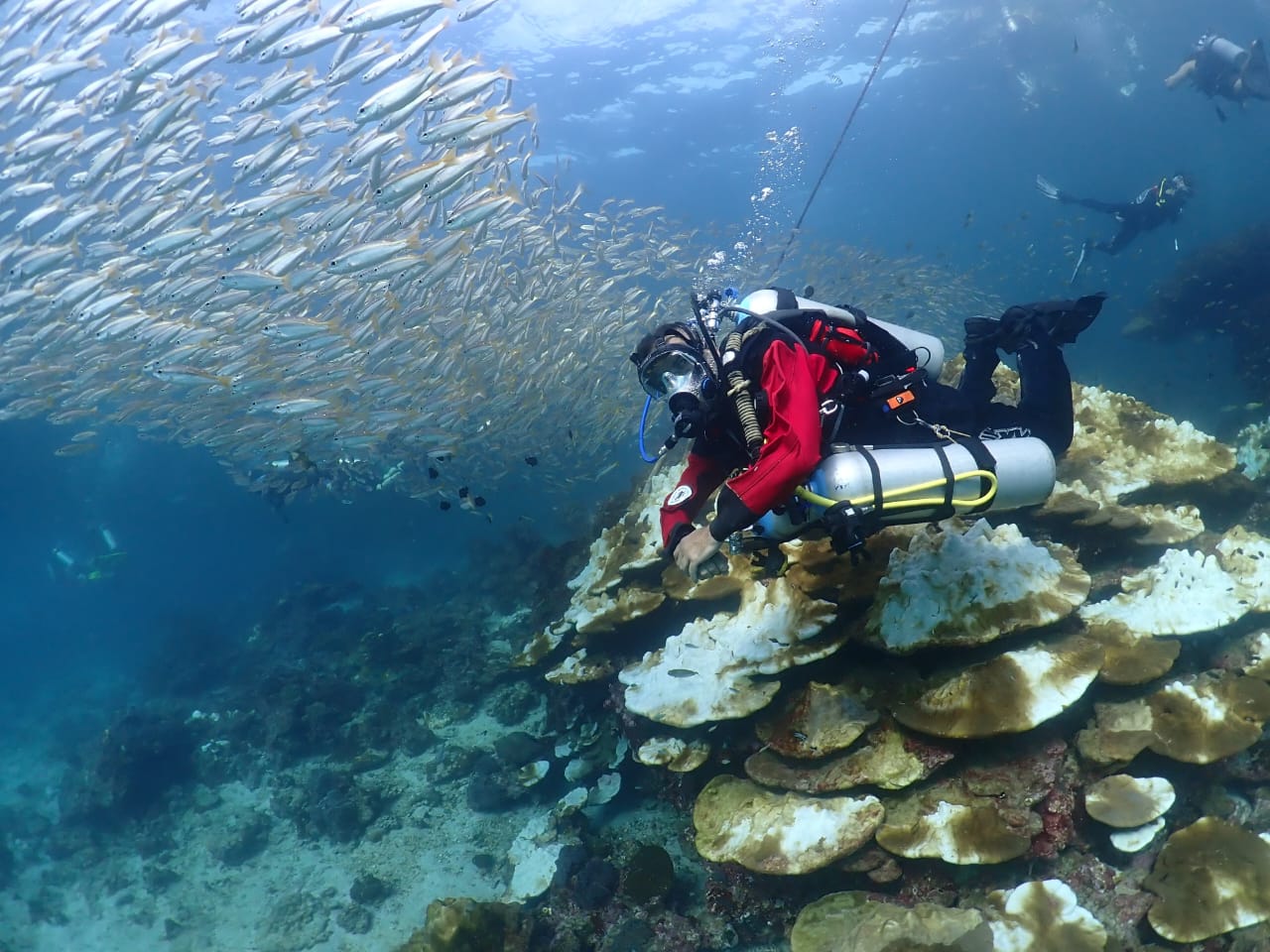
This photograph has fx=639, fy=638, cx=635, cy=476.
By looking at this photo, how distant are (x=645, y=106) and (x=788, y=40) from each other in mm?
7782

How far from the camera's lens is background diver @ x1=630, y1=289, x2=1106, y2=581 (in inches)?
131

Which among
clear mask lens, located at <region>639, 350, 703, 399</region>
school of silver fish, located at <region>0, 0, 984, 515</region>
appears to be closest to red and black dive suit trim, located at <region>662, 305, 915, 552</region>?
clear mask lens, located at <region>639, 350, 703, 399</region>

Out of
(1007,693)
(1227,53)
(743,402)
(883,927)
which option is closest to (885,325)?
(743,402)

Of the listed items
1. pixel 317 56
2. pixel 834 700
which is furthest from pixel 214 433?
pixel 317 56

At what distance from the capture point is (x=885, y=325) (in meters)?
4.52

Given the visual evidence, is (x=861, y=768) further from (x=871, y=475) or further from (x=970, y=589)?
(x=871, y=475)

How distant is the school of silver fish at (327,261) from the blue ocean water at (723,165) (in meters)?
1.77

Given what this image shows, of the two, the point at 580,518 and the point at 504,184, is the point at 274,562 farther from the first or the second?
the point at 504,184

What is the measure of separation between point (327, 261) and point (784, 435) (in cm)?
815

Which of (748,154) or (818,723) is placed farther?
(748,154)

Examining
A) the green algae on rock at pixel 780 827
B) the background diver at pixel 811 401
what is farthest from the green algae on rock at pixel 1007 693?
the background diver at pixel 811 401

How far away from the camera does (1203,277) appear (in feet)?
69.8

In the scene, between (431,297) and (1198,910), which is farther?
(431,297)

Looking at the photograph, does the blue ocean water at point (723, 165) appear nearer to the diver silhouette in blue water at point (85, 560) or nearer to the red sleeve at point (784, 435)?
the diver silhouette in blue water at point (85, 560)
